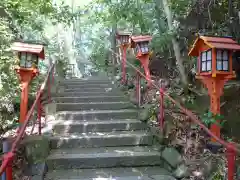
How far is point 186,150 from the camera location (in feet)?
14.4

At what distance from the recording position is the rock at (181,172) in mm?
3914

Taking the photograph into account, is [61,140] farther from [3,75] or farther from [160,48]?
[160,48]

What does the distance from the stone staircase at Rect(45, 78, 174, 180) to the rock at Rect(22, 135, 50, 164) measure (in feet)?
0.40

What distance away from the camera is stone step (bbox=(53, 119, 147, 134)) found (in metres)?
5.34

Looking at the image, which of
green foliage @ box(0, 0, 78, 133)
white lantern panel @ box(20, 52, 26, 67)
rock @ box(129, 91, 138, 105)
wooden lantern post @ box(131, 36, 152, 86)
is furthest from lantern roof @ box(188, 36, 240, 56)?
green foliage @ box(0, 0, 78, 133)

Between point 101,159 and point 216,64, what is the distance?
7.33ft

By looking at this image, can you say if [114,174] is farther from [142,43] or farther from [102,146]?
[142,43]

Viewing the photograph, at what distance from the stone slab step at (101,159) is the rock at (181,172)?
1.48 ft

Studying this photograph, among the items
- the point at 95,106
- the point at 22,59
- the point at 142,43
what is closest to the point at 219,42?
the point at 142,43

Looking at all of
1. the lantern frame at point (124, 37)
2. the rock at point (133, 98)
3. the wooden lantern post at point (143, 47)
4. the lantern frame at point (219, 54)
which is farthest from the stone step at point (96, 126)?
the lantern frame at point (124, 37)

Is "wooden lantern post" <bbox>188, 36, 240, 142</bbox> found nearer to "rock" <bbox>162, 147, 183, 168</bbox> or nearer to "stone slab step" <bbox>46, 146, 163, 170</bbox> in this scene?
"rock" <bbox>162, 147, 183, 168</bbox>

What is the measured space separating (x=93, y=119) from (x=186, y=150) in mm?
2246

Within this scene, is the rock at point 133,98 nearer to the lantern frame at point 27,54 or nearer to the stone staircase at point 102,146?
the stone staircase at point 102,146

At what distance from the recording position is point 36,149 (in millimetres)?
4242
